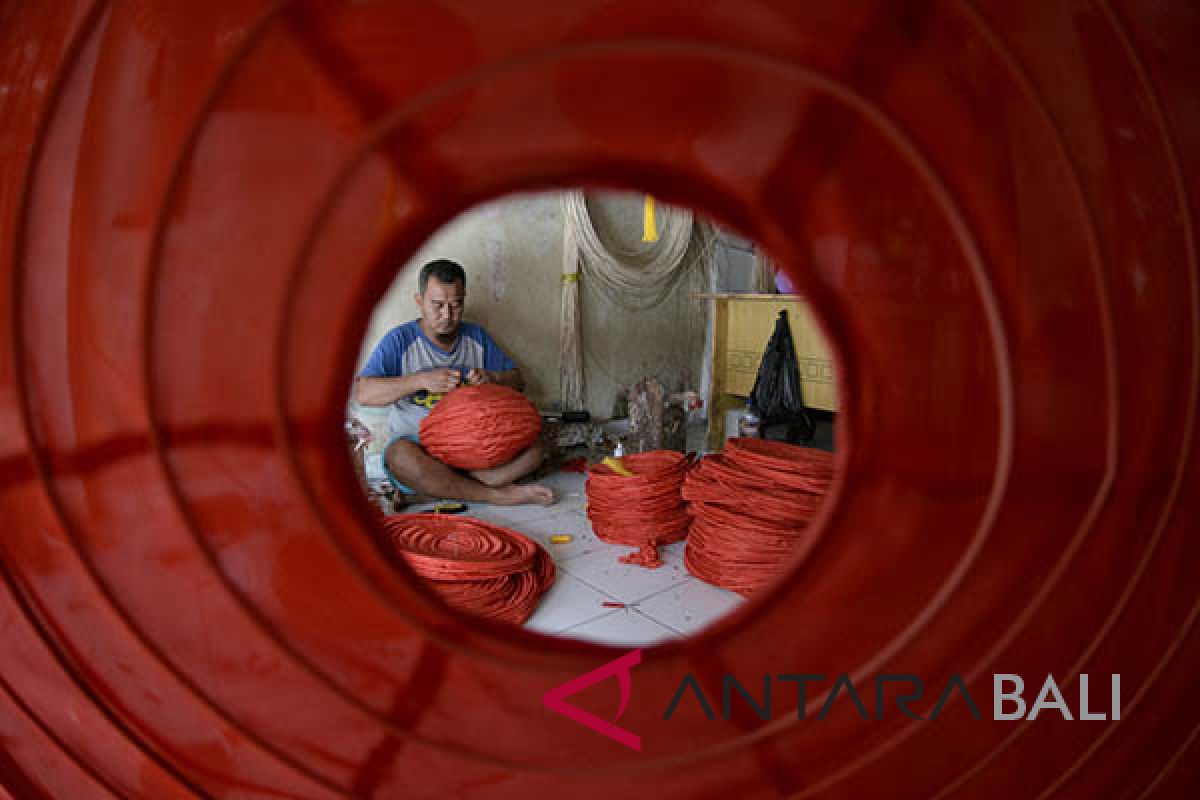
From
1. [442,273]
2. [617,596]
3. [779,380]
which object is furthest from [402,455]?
[779,380]

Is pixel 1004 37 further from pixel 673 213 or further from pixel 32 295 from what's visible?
pixel 673 213

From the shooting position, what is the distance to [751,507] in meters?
1.41

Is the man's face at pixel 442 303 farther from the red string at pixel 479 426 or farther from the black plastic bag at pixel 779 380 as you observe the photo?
the black plastic bag at pixel 779 380

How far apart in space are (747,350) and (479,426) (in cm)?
147

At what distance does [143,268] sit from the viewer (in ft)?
0.57

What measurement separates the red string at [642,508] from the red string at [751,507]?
144mm

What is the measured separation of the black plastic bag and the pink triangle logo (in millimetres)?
2663

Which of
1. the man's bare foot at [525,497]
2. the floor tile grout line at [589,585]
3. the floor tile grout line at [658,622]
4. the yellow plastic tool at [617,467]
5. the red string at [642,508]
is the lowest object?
the floor tile grout line at [658,622]

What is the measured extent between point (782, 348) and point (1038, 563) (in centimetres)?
266

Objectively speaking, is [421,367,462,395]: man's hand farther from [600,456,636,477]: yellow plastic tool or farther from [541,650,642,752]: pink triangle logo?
[541,650,642,752]: pink triangle logo

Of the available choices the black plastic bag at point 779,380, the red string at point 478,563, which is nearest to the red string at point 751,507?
the red string at point 478,563

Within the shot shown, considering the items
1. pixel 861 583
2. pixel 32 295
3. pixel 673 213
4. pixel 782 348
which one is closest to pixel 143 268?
pixel 32 295

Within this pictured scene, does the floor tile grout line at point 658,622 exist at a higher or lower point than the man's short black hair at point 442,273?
lower

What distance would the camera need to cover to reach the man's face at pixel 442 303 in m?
2.43
